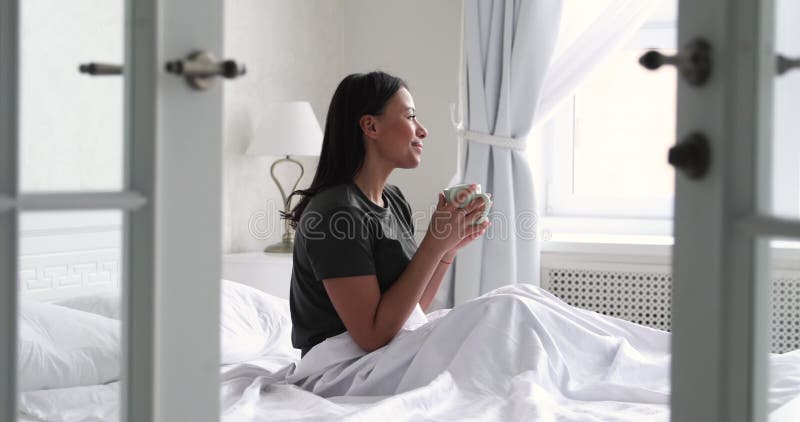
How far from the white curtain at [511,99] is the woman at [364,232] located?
1184 millimetres

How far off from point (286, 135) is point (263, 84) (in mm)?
406

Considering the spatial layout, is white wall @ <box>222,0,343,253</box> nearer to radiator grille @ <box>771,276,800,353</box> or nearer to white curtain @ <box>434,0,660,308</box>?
white curtain @ <box>434,0,660,308</box>

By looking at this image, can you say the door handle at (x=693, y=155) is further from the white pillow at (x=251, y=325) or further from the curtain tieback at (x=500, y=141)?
the curtain tieback at (x=500, y=141)

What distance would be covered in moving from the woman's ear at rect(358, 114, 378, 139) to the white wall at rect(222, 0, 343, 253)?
1471 millimetres

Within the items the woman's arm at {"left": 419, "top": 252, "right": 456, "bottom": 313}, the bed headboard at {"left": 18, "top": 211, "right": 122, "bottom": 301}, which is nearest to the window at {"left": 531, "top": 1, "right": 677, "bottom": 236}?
the woman's arm at {"left": 419, "top": 252, "right": 456, "bottom": 313}

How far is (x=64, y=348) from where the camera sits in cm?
101

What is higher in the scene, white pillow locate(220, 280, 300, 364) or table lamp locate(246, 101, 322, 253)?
table lamp locate(246, 101, 322, 253)

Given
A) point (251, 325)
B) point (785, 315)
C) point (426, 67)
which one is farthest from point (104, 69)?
point (426, 67)

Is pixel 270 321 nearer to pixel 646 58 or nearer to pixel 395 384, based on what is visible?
pixel 395 384

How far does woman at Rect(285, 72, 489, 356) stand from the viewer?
1.87 m

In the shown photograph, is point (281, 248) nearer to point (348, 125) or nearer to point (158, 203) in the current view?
point (348, 125)

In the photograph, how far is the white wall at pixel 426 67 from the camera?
408 cm

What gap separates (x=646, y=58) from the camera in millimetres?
888

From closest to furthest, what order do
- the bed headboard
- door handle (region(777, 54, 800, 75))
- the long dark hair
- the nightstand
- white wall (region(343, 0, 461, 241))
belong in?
door handle (region(777, 54, 800, 75)) < the bed headboard < the long dark hair < the nightstand < white wall (region(343, 0, 461, 241))
